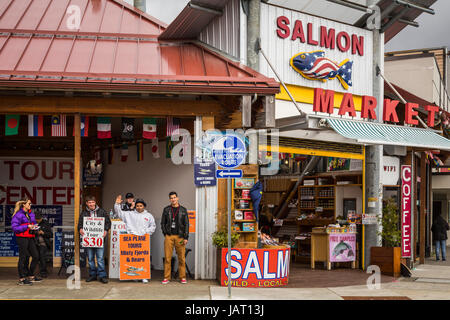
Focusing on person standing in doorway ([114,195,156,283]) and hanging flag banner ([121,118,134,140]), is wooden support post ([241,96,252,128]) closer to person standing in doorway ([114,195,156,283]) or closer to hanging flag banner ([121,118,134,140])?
hanging flag banner ([121,118,134,140])

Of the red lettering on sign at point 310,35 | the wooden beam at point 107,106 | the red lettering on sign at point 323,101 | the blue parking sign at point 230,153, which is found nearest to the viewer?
the blue parking sign at point 230,153

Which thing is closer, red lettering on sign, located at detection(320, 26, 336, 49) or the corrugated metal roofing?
the corrugated metal roofing

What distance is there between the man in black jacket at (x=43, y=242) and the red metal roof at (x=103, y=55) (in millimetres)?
3558

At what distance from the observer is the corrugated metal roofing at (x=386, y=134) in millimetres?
13171

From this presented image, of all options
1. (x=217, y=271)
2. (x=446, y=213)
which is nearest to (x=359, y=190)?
(x=217, y=271)

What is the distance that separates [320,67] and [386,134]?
7.96ft

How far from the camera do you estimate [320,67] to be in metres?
14.9

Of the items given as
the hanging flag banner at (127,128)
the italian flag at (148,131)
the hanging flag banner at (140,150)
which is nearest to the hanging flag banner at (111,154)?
the hanging flag banner at (140,150)

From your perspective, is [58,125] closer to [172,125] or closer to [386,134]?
[172,125]

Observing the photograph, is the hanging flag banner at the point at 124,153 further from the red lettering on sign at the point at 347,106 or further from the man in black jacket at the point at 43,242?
the red lettering on sign at the point at 347,106

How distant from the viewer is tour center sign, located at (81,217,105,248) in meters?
12.1

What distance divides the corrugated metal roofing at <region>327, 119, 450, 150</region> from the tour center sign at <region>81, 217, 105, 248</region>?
5556mm

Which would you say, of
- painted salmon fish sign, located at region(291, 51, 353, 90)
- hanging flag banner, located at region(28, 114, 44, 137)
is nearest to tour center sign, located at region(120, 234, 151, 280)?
hanging flag banner, located at region(28, 114, 44, 137)

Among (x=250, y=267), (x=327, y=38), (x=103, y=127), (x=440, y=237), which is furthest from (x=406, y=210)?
(x=103, y=127)
